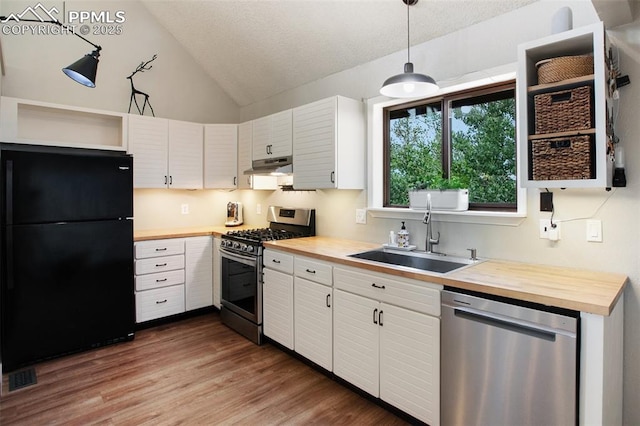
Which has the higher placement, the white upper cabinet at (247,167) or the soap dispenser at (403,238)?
the white upper cabinet at (247,167)

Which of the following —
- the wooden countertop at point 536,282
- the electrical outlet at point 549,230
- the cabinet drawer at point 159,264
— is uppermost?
the electrical outlet at point 549,230

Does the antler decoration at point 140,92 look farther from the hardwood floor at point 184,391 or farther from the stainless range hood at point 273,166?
the hardwood floor at point 184,391

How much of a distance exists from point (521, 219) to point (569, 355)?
3.11ft

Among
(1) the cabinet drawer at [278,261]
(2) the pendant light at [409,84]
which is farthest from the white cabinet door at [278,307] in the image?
(2) the pendant light at [409,84]

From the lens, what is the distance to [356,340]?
2340 millimetres

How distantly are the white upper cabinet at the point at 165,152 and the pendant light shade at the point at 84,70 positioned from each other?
0.93m

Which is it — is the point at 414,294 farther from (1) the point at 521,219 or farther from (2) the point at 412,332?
(1) the point at 521,219

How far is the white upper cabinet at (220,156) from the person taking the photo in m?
4.13

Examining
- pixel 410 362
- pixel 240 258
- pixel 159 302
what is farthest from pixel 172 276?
pixel 410 362

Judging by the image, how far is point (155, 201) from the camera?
4.10m

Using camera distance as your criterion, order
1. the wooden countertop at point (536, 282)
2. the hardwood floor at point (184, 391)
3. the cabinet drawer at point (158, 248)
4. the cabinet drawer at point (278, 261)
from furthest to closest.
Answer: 1. the cabinet drawer at point (158, 248)
2. the cabinet drawer at point (278, 261)
3. the hardwood floor at point (184, 391)
4. the wooden countertop at point (536, 282)

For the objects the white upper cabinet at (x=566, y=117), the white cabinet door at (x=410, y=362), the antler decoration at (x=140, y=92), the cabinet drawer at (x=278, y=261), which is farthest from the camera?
the antler decoration at (x=140, y=92)

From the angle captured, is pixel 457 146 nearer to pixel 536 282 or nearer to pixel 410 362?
pixel 536 282

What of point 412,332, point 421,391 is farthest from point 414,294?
point 421,391
